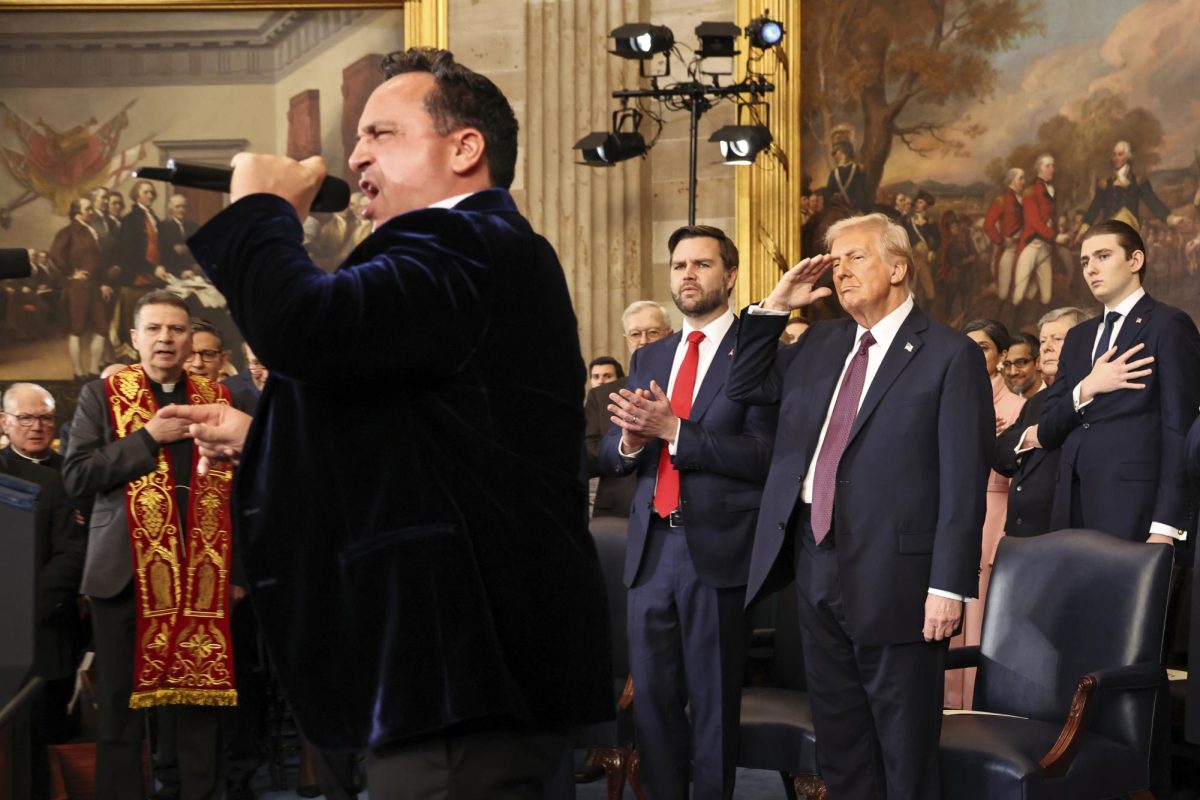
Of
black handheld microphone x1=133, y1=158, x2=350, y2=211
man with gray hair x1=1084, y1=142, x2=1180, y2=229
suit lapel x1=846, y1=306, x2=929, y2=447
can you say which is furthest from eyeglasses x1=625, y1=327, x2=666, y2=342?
black handheld microphone x1=133, y1=158, x2=350, y2=211

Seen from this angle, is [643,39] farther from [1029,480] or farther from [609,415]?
[1029,480]

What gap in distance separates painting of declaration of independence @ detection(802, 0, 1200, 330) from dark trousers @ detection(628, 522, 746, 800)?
680 cm

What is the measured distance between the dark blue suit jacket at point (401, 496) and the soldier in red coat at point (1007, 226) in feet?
30.4

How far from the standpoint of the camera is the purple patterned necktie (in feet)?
12.7

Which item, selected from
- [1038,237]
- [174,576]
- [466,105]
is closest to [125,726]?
[174,576]

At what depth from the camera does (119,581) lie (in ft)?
16.1

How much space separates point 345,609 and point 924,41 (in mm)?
9905

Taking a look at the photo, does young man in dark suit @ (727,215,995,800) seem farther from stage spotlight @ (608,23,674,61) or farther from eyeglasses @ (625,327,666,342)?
stage spotlight @ (608,23,674,61)

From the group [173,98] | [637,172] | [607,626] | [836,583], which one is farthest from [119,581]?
[173,98]

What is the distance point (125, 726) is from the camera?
4910mm

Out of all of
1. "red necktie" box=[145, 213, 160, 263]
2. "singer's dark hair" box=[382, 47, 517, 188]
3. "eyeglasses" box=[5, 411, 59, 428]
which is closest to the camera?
"singer's dark hair" box=[382, 47, 517, 188]

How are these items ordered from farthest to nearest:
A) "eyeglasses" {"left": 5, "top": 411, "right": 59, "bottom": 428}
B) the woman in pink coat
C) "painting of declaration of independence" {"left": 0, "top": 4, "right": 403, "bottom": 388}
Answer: "painting of declaration of independence" {"left": 0, "top": 4, "right": 403, "bottom": 388}, the woman in pink coat, "eyeglasses" {"left": 5, "top": 411, "right": 59, "bottom": 428}

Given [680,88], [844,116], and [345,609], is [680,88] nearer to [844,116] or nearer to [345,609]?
[844,116]

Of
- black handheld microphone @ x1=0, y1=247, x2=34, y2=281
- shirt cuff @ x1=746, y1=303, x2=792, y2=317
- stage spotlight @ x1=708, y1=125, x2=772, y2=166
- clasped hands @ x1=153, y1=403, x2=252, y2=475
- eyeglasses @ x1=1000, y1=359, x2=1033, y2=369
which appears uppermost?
stage spotlight @ x1=708, y1=125, x2=772, y2=166
